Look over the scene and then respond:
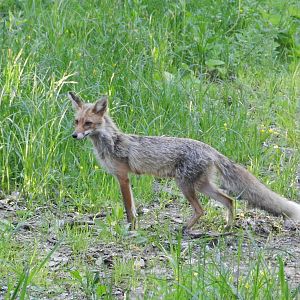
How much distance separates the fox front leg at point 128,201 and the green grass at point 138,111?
3.2 inches

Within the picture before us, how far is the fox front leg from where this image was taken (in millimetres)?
7289

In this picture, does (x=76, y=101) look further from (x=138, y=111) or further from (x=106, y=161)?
(x=138, y=111)

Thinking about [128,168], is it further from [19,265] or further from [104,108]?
[19,265]

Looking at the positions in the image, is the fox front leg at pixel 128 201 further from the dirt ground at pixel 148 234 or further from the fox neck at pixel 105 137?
the fox neck at pixel 105 137

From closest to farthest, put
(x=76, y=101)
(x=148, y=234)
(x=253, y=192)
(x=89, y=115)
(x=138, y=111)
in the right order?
(x=148, y=234)
(x=253, y=192)
(x=89, y=115)
(x=76, y=101)
(x=138, y=111)

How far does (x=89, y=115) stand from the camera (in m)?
7.55

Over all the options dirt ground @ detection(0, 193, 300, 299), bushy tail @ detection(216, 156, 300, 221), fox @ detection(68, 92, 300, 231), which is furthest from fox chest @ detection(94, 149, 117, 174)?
bushy tail @ detection(216, 156, 300, 221)

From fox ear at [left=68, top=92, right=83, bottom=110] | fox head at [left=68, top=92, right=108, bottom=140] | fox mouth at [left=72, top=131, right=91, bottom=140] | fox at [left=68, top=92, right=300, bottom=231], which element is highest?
fox ear at [left=68, top=92, right=83, bottom=110]

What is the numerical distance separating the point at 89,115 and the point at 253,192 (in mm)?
1557

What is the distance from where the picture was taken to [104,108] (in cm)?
761

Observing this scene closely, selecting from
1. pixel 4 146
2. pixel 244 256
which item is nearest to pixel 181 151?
pixel 244 256

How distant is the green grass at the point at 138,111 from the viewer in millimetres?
5977

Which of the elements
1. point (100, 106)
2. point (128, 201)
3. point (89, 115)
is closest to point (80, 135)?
point (89, 115)

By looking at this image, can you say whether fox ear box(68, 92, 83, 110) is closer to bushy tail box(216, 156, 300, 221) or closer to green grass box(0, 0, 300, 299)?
green grass box(0, 0, 300, 299)
